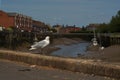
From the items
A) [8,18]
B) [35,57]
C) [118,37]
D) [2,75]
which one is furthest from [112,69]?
[8,18]

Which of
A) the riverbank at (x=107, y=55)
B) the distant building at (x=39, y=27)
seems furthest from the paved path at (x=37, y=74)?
the distant building at (x=39, y=27)

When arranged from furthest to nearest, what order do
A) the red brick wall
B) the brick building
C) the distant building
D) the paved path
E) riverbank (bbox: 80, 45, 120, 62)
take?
1. the distant building
2. the brick building
3. the red brick wall
4. riverbank (bbox: 80, 45, 120, 62)
5. the paved path

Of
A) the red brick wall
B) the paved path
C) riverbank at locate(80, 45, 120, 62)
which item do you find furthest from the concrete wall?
the red brick wall

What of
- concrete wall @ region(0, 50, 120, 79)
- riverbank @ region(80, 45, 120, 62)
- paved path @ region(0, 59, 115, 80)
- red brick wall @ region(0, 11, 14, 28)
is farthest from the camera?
red brick wall @ region(0, 11, 14, 28)

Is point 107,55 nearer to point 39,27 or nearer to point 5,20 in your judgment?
point 5,20

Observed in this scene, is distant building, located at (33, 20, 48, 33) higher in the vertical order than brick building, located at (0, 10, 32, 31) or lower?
lower

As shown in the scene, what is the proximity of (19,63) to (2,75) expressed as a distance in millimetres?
3672

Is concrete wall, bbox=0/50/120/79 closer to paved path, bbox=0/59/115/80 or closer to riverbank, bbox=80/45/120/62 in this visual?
paved path, bbox=0/59/115/80

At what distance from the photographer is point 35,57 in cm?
1503

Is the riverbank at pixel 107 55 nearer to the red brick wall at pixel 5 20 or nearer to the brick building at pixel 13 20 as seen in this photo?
the red brick wall at pixel 5 20

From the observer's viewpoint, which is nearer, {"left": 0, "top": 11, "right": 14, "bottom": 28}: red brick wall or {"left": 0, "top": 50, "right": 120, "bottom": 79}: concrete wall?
{"left": 0, "top": 50, "right": 120, "bottom": 79}: concrete wall

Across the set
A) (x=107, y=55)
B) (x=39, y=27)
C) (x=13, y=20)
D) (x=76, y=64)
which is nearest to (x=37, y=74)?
(x=76, y=64)

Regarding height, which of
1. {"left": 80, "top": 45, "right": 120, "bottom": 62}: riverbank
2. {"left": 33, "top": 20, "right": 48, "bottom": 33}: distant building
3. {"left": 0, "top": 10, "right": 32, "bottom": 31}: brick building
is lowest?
{"left": 80, "top": 45, "right": 120, "bottom": 62}: riverbank

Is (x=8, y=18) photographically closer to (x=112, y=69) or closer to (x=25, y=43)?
(x=25, y=43)
